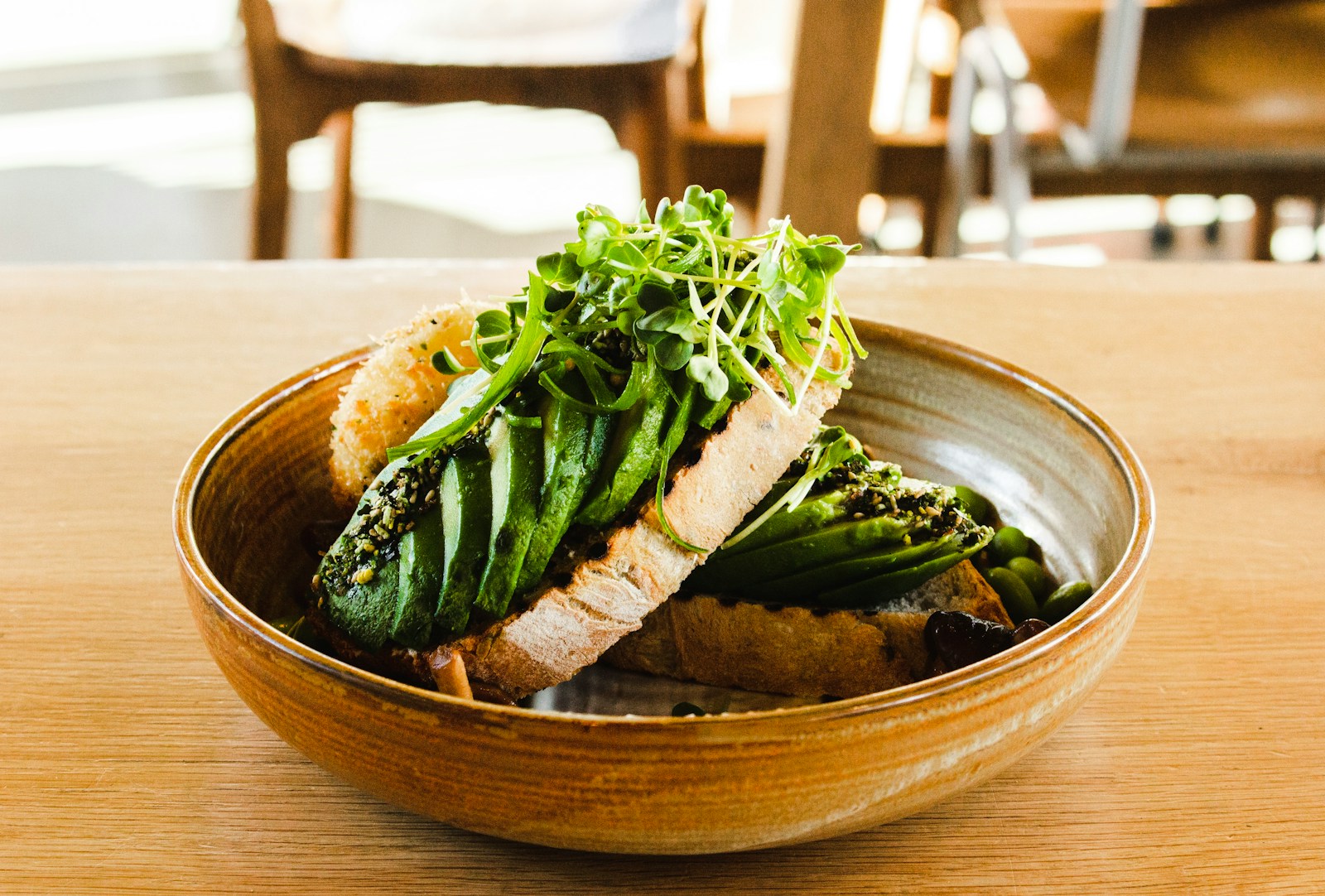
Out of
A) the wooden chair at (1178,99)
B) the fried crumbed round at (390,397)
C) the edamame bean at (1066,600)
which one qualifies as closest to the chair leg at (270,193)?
the wooden chair at (1178,99)

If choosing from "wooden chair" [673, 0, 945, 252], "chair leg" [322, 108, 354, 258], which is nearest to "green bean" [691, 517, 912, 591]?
"wooden chair" [673, 0, 945, 252]

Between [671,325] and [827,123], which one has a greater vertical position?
[671,325]

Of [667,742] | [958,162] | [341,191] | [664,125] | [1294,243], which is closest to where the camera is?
[667,742]

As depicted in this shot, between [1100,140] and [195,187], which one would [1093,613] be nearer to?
[1100,140]

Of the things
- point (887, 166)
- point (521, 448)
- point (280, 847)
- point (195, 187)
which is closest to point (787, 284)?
point (521, 448)

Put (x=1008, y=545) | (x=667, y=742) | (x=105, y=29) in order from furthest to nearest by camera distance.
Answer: (x=105, y=29) → (x=1008, y=545) → (x=667, y=742)

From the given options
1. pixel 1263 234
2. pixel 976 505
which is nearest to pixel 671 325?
pixel 976 505

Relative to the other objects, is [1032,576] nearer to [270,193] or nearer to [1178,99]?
[1178,99]
